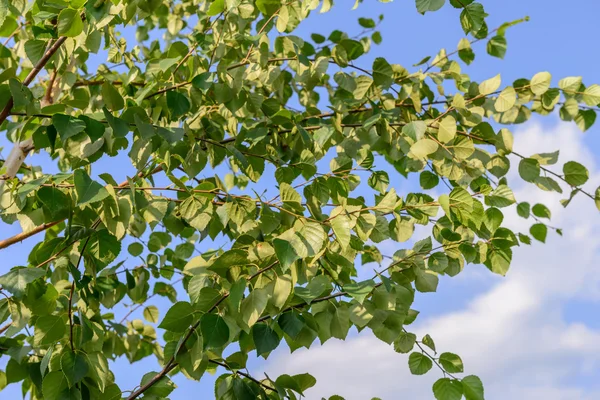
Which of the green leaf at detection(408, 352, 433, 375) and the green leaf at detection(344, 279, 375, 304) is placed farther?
the green leaf at detection(408, 352, 433, 375)

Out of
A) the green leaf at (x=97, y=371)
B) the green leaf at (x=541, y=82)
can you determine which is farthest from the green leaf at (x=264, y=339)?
the green leaf at (x=541, y=82)

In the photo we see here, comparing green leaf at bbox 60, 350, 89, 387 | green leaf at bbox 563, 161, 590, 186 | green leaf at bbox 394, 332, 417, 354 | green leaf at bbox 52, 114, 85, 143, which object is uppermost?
green leaf at bbox 563, 161, 590, 186

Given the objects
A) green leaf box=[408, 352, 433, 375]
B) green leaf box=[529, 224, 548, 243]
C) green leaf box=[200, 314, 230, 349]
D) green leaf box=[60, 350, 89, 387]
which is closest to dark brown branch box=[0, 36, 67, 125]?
green leaf box=[60, 350, 89, 387]

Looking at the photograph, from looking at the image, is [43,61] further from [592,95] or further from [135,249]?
[592,95]

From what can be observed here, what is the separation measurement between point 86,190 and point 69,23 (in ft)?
1.83

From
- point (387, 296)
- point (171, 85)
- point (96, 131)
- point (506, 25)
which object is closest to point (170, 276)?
point (171, 85)

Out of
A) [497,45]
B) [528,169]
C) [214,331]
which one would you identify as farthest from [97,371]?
[497,45]

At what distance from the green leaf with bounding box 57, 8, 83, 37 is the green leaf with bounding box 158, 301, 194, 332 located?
2.89 feet

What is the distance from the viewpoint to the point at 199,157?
2.20 m

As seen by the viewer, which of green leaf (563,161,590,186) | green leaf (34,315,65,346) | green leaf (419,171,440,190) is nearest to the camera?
green leaf (34,315,65,346)

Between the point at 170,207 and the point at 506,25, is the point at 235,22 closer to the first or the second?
the point at 170,207

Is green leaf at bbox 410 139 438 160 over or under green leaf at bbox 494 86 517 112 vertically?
under

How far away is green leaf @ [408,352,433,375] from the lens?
78.2 inches

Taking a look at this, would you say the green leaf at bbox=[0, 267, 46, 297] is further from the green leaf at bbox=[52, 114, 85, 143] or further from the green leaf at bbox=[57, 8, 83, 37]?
the green leaf at bbox=[57, 8, 83, 37]
